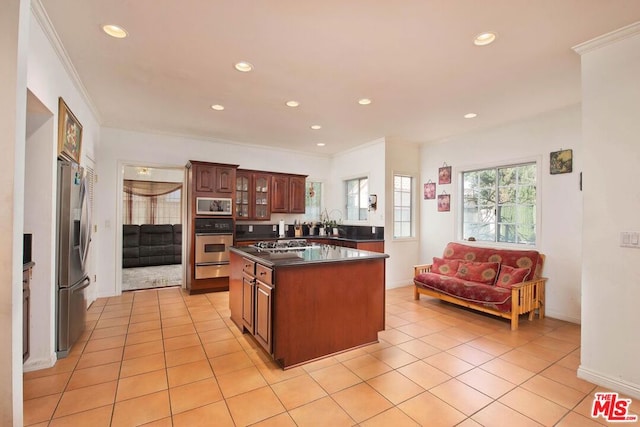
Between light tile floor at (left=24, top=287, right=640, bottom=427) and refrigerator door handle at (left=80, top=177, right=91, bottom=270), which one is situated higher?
refrigerator door handle at (left=80, top=177, right=91, bottom=270)

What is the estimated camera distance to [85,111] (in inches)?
147

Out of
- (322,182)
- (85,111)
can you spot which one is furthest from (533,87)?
(85,111)

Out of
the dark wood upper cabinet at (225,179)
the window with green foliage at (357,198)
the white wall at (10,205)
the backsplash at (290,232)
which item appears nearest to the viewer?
the white wall at (10,205)

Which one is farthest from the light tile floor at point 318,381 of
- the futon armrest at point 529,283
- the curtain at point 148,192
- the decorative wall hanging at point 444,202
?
the curtain at point 148,192

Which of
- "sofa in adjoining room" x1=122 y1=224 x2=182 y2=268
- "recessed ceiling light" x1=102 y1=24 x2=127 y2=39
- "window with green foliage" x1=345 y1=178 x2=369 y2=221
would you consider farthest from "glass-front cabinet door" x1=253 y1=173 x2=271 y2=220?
"recessed ceiling light" x1=102 y1=24 x2=127 y2=39

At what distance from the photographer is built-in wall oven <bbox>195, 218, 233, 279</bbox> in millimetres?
4969

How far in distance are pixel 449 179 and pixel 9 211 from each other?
5.31m

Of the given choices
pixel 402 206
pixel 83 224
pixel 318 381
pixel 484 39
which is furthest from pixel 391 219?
pixel 83 224

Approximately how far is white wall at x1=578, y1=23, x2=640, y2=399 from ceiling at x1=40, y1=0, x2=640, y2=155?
0.26m

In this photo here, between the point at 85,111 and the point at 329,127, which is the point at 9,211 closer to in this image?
the point at 85,111

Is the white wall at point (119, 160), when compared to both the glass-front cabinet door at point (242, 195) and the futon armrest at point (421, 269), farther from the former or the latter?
the futon armrest at point (421, 269)

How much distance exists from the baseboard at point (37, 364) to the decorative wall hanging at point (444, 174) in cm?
549

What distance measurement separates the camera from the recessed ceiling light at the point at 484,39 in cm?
230

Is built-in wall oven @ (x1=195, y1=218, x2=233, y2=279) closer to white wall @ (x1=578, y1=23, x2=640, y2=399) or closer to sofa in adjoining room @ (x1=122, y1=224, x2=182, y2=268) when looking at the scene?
sofa in adjoining room @ (x1=122, y1=224, x2=182, y2=268)
